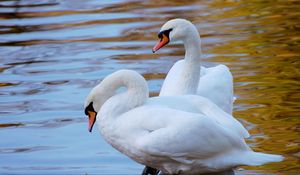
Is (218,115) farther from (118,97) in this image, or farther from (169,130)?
(118,97)

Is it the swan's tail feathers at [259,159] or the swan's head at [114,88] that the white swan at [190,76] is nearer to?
the swan's head at [114,88]

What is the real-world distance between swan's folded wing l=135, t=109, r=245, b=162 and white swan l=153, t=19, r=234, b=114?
1322 mm

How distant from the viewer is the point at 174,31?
8.84 meters

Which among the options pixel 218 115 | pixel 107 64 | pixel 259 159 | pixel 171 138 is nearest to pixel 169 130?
pixel 171 138

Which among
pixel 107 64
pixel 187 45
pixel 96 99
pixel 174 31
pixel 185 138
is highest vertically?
pixel 174 31

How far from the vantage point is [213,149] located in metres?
7.51

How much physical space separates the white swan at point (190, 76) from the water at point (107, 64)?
0.53m

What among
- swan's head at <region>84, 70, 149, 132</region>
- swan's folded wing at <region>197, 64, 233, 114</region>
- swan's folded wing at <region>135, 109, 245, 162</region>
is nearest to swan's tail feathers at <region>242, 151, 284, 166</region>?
swan's folded wing at <region>135, 109, 245, 162</region>

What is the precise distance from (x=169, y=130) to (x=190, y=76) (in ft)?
5.14

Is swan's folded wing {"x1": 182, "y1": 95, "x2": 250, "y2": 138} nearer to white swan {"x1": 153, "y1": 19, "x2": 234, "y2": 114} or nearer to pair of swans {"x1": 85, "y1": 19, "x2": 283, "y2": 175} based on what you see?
pair of swans {"x1": 85, "y1": 19, "x2": 283, "y2": 175}

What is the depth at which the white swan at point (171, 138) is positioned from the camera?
738 centimetres

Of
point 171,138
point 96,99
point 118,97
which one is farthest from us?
point 96,99

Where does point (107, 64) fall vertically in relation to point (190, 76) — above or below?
below

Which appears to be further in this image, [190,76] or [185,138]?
[190,76]
